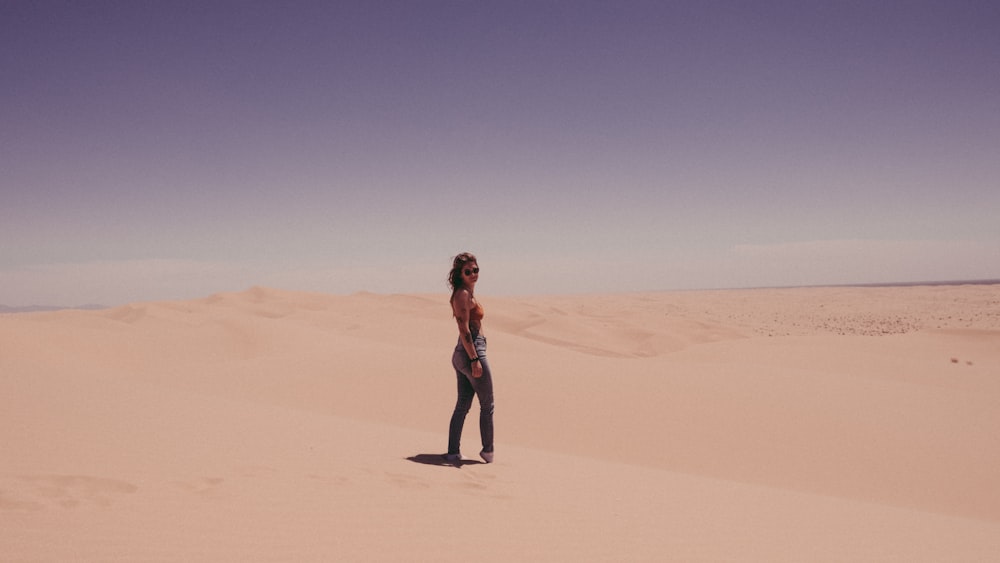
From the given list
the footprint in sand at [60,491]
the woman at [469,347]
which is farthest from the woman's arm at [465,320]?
the footprint in sand at [60,491]

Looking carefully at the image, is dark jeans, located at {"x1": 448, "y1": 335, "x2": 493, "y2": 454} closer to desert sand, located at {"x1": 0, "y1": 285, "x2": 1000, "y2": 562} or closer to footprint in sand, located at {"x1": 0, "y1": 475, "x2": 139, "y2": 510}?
desert sand, located at {"x1": 0, "y1": 285, "x2": 1000, "y2": 562}

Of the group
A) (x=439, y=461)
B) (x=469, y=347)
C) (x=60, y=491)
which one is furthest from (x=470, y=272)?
(x=60, y=491)

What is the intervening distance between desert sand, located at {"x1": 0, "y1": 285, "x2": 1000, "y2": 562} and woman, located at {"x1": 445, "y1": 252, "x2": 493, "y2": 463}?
0.49 meters

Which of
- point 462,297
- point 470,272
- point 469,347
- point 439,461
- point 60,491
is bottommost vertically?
point 439,461

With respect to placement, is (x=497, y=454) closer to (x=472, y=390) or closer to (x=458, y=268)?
(x=472, y=390)

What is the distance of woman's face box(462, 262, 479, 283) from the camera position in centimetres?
451

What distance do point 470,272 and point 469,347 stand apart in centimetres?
64

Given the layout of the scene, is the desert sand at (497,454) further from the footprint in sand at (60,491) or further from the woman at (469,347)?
the woman at (469,347)

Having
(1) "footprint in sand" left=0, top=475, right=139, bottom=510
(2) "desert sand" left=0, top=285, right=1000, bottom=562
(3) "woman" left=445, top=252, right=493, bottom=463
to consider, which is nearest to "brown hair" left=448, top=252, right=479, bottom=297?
(3) "woman" left=445, top=252, right=493, bottom=463

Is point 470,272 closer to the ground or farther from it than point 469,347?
farther from it

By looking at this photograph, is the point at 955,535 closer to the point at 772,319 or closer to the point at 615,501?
the point at 615,501

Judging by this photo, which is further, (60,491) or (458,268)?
(458,268)

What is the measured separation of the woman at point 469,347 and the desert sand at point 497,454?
49cm

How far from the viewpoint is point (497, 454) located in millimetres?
5730
